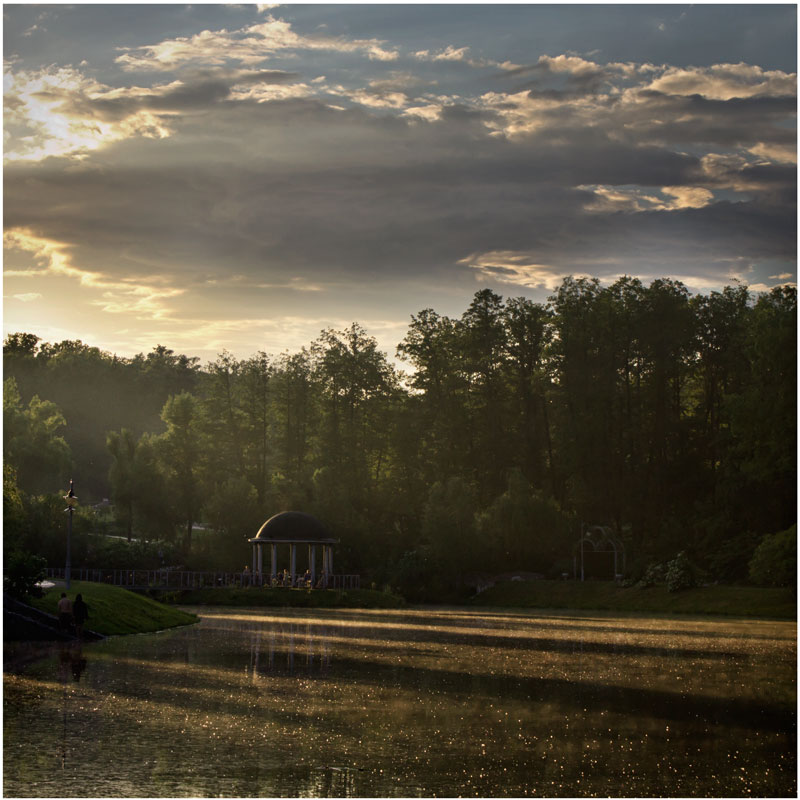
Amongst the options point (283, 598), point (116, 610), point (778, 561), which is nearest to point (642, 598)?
point (778, 561)

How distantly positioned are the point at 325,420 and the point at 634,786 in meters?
76.5

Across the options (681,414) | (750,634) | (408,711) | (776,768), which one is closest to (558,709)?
(408,711)

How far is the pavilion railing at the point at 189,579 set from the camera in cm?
6391

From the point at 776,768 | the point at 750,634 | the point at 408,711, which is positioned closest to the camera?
the point at 776,768

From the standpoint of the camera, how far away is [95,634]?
98.1 ft

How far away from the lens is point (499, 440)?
82.8m

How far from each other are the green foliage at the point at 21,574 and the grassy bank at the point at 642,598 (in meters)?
33.5

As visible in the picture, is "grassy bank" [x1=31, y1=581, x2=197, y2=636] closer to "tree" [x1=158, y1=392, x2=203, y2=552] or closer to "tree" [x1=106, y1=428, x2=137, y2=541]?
"tree" [x1=158, y1=392, x2=203, y2=552]

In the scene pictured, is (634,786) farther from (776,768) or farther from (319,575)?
(319,575)

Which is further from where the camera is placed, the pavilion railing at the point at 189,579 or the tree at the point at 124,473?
the tree at the point at 124,473

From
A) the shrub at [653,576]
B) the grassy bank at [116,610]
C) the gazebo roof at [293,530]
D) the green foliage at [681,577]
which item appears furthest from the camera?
the gazebo roof at [293,530]

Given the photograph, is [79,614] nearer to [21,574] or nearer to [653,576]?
[21,574]

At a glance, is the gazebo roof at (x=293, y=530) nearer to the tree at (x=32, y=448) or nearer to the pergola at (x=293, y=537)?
the pergola at (x=293, y=537)

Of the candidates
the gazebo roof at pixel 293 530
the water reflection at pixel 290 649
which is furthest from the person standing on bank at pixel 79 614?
the gazebo roof at pixel 293 530
